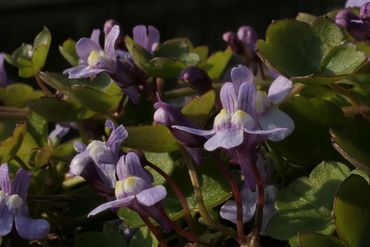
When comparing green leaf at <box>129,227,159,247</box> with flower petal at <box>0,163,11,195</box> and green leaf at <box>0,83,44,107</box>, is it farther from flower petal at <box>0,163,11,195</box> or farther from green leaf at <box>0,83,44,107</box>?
green leaf at <box>0,83,44,107</box>

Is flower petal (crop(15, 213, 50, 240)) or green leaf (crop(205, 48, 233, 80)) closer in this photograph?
flower petal (crop(15, 213, 50, 240))

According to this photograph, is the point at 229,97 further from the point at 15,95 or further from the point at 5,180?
the point at 15,95

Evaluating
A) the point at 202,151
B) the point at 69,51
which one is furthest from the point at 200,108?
the point at 69,51

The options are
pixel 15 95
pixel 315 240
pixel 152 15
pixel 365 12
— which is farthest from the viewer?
pixel 152 15

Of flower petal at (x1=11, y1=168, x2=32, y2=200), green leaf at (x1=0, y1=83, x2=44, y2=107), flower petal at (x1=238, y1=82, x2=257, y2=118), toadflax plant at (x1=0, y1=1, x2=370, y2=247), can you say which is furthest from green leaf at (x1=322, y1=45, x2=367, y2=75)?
green leaf at (x1=0, y1=83, x2=44, y2=107)

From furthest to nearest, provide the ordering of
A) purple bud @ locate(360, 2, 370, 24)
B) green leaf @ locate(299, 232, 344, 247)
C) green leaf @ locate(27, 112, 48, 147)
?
green leaf @ locate(27, 112, 48, 147) < purple bud @ locate(360, 2, 370, 24) < green leaf @ locate(299, 232, 344, 247)

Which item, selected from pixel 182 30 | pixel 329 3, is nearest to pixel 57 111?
pixel 182 30

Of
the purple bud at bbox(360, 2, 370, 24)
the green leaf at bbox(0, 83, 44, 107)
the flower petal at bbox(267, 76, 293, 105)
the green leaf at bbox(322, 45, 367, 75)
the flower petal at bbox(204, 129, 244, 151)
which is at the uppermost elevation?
the purple bud at bbox(360, 2, 370, 24)
